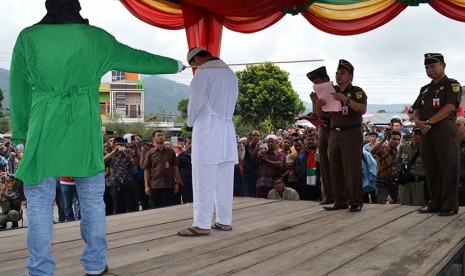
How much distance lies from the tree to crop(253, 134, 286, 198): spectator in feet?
80.1

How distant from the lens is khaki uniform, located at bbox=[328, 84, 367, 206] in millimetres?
5215

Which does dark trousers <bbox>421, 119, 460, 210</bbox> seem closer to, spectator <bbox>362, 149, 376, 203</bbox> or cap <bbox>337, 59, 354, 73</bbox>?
cap <bbox>337, 59, 354, 73</bbox>

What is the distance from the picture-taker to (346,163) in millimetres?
5230

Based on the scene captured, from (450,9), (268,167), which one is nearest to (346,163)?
(450,9)

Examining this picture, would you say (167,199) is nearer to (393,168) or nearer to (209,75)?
(393,168)

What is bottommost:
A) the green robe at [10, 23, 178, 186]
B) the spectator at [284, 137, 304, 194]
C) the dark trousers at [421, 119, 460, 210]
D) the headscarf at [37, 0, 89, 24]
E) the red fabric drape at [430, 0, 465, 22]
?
the spectator at [284, 137, 304, 194]

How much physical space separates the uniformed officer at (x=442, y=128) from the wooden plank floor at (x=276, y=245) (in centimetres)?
28

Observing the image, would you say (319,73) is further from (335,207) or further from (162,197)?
(162,197)

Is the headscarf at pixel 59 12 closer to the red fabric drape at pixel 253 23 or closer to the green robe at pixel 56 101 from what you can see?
the green robe at pixel 56 101

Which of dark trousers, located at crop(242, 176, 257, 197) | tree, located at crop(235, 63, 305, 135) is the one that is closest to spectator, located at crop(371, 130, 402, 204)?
dark trousers, located at crop(242, 176, 257, 197)

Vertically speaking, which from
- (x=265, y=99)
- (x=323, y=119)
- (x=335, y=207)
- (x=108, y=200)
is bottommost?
(x=108, y=200)

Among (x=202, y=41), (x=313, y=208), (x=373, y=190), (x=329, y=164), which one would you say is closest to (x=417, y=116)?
(x=329, y=164)

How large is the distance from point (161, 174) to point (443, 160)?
14.6 ft

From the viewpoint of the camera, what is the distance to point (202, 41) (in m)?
6.31
